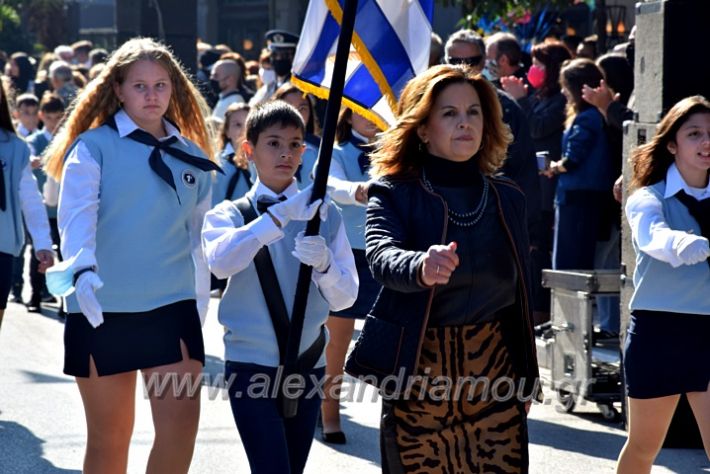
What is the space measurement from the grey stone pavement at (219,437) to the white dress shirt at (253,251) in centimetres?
202

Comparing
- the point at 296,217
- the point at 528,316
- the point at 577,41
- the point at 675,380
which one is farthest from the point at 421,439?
the point at 577,41

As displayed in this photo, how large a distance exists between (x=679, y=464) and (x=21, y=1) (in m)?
29.6

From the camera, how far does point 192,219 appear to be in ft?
17.5

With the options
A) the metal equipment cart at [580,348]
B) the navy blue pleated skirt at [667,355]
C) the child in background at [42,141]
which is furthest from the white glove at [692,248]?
the child in background at [42,141]

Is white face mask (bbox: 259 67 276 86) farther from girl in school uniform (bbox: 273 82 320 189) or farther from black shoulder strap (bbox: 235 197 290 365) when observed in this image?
black shoulder strap (bbox: 235 197 290 365)

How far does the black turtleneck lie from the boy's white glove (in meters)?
0.52

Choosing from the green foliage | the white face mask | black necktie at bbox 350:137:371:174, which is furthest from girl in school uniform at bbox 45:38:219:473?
the green foliage

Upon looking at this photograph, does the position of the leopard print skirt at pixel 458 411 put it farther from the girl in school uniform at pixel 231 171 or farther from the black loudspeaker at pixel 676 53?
the girl in school uniform at pixel 231 171

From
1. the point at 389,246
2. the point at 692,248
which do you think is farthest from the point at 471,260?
the point at 692,248

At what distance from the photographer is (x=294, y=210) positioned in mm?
4816

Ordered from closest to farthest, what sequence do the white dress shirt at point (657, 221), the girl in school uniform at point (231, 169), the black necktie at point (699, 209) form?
the white dress shirt at point (657, 221) < the black necktie at point (699, 209) < the girl in school uniform at point (231, 169)

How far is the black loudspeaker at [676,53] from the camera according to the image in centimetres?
702

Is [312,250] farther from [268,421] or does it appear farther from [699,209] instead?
[699,209]

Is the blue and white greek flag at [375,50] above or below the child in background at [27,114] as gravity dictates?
above
